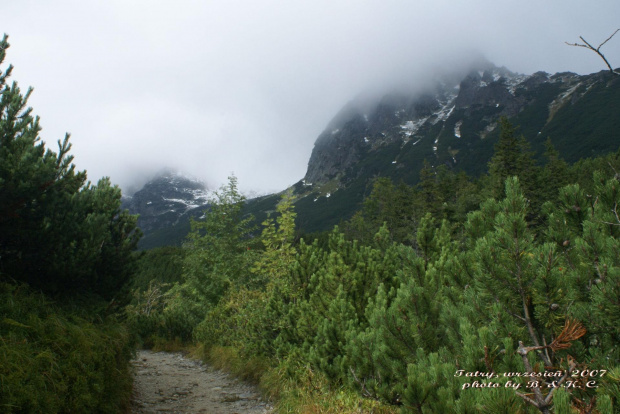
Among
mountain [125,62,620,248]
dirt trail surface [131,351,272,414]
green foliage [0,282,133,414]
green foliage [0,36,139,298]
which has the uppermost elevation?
mountain [125,62,620,248]

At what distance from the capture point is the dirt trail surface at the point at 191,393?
6848 mm

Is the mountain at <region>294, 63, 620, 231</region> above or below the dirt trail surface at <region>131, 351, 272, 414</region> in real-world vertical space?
above

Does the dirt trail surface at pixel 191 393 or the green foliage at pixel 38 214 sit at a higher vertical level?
the green foliage at pixel 38 214

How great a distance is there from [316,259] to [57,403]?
5.14m

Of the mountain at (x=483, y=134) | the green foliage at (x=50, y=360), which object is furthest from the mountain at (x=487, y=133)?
the green foliage at (x=50, y=360)

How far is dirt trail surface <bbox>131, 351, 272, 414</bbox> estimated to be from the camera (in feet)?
22.5

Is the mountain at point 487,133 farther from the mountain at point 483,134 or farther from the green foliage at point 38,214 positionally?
the green foliage at point 38,214

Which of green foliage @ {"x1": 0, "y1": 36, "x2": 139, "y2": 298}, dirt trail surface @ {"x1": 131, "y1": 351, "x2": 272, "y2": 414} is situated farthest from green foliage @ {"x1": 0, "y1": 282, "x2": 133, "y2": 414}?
dirt trail surface @ {"x1": 131, "y1": 351, "x2": 272, "y2": 414}

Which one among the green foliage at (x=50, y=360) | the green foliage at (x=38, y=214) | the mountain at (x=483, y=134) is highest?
the mountain at (x=483, y=134)

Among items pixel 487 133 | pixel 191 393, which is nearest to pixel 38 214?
pixel 191 393

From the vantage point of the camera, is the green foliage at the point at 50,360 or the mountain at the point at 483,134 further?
the mountain at the point at 483,134

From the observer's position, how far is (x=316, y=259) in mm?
7746

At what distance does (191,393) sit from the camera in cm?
812

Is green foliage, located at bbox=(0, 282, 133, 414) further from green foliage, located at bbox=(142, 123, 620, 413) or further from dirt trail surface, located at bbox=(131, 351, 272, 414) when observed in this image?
green foliage, located at bbox=(142, 123, 620, 413)
